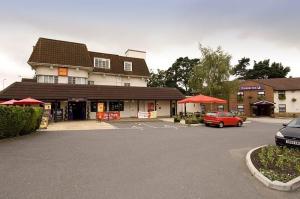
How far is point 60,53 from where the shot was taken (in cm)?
3159

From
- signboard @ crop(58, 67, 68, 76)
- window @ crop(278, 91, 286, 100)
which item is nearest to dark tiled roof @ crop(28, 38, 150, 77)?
signboard @ crop(58, 67, 68, 76)

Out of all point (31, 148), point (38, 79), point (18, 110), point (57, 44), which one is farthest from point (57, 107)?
point (31, 148)

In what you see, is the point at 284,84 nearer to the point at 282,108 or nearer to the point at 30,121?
the point at 282,108

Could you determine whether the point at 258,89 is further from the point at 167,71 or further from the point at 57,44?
the point at 57,44

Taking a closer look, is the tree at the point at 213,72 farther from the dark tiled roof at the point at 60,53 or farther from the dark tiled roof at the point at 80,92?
the dark tiled roof at the point at 60,53

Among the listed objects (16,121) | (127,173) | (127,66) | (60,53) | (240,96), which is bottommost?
(127,173)

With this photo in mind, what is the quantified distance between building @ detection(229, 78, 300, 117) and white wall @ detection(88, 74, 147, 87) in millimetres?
21727

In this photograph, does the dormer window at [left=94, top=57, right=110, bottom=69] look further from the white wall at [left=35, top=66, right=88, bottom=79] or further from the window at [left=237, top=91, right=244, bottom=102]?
the window at [left=237, top=91, right=244, bottom=102]

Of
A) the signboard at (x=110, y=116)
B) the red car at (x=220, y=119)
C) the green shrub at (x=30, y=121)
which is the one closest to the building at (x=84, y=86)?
the signboard at (x=110, y=116)

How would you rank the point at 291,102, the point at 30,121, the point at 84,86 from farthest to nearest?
the point at 291,102, the point at 84,86, the point at 30,121

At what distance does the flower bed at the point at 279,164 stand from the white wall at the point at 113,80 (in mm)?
28776

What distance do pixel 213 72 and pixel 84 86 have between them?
65.4ft

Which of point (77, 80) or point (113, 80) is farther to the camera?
point (113, 80)

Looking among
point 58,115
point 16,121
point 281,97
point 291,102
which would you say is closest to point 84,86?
point 58,115
